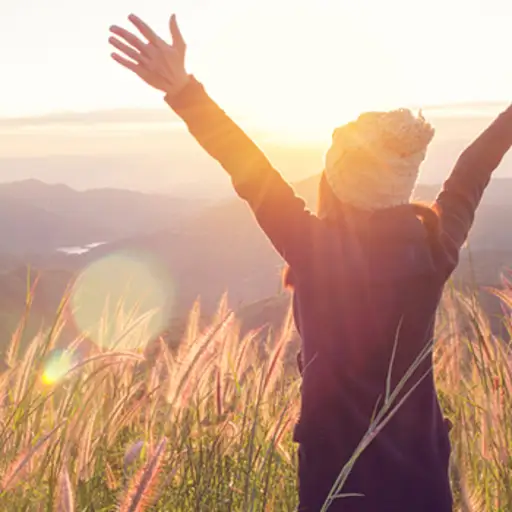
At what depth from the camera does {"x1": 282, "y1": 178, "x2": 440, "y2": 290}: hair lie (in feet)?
5.45

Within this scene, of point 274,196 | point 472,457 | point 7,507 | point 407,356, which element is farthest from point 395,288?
point 7,507

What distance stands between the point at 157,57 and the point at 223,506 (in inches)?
43.4

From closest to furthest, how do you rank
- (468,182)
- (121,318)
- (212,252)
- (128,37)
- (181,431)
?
(128,37) < (181,431) < (468,182) < (121,318) < (212,252)

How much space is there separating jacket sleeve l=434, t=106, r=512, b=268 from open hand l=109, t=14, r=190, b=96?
74cm

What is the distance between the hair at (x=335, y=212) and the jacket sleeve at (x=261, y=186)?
65mm

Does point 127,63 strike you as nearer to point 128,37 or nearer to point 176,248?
point 128,37

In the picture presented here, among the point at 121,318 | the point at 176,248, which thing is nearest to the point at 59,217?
the point at 176,248

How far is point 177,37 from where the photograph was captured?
163cm

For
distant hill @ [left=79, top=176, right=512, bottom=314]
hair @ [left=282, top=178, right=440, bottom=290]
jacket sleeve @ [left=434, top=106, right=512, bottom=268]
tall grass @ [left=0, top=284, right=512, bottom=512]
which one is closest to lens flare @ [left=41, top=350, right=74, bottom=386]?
tall grass @ [left=0, top=284, right=512, bottom=512]

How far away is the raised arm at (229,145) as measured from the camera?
5.17 feet

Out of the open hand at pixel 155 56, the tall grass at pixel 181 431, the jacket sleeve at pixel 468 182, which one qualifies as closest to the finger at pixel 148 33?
the open hand at pixel 155 56

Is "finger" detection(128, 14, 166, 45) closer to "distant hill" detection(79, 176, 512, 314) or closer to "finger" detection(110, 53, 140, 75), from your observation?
"finger" detection(110, 53, 140, 75)

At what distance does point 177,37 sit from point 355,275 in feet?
2.25

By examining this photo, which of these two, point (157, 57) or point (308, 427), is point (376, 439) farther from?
point (157, 57)
